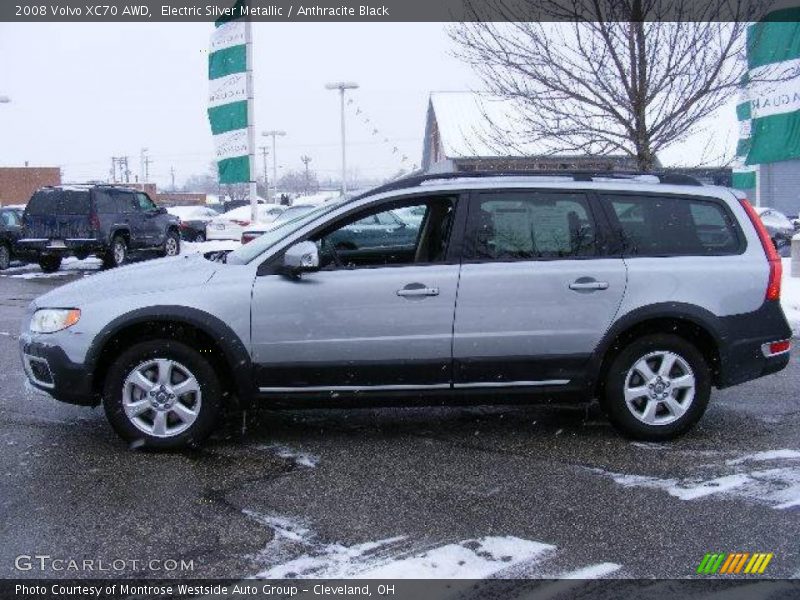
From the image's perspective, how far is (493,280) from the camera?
17.6 feet

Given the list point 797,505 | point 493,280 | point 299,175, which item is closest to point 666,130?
point 493,280

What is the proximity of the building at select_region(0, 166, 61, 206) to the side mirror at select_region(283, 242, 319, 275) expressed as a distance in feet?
180

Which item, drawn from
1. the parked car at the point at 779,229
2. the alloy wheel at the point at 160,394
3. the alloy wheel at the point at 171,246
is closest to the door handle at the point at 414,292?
the alloy wheel at the point at 160,394

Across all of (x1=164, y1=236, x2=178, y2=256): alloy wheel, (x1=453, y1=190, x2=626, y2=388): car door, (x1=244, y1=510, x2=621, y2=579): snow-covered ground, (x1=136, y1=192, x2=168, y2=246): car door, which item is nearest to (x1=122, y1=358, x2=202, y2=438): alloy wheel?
(x1=244, y1=510, x2=621, y2=579): snow-covered ground

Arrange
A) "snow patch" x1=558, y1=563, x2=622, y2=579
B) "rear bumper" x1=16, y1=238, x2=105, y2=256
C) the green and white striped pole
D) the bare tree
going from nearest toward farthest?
"snow patch" x1=558, y1=563, x2=622, y2=579, the bare tree, the green and white striped pole, "rear bumper" x1=16, y1=238, x2=105, y2=256

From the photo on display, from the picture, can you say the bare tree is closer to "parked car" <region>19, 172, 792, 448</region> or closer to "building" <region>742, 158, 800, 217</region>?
"parked car" <region>19, 172, 792, 448</region>

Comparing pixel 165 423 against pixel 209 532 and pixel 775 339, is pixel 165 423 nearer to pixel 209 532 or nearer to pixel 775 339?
pixel 209 532

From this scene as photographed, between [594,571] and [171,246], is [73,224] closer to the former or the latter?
[171,246]

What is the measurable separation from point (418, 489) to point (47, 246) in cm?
1580

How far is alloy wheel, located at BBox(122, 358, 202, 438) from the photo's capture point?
532 centimetres

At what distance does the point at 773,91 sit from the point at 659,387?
31.5 feet

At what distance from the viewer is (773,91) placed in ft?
44.1

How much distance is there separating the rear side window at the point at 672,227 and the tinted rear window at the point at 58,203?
50.5ft

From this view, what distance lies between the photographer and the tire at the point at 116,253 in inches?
751
